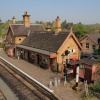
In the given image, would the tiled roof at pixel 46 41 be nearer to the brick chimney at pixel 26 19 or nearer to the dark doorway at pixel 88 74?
the brick chimney at pixel 26 19

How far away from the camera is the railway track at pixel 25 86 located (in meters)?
16.9

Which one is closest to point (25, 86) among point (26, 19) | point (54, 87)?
point (54, 87)

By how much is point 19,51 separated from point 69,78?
1869 centimetres

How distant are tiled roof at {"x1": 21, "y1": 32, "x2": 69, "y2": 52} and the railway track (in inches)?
236

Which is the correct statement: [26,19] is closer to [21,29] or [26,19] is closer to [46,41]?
[21,29]

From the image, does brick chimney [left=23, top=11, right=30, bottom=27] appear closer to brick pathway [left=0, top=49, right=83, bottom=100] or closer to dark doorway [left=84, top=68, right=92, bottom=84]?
brick pathway [left=0, top=49, right=83, bottom=100]

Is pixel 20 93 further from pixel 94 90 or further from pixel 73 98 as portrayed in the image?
pixel 94 90

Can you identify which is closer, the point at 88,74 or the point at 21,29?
the point at 88,74

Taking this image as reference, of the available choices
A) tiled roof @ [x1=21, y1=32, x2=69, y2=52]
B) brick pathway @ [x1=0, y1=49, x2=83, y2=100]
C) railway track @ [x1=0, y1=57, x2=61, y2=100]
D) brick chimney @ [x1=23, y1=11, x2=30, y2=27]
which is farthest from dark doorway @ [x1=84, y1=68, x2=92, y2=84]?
brick chimney @ [x1=23, y1=11, x2=30, y2=27]

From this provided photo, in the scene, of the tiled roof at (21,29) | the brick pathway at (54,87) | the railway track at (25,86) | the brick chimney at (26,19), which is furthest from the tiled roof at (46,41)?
the railway track at (25,86)

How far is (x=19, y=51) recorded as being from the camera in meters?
37.2

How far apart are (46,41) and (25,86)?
1158cm

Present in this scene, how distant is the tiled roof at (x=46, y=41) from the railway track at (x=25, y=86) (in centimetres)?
599

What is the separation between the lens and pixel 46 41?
99.0 ft
